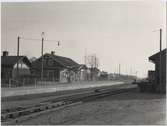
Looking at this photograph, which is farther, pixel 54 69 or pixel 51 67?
pixel 51 67

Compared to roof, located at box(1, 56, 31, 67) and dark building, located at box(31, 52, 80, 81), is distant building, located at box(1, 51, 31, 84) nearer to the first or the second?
roof, located at box(1, 56, 31, 67)

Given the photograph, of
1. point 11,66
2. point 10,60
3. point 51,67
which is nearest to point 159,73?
point 11,66

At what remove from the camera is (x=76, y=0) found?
10.8 meters

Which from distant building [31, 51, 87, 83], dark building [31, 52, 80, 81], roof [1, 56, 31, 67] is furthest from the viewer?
dark building [31, 52, 80, 81]

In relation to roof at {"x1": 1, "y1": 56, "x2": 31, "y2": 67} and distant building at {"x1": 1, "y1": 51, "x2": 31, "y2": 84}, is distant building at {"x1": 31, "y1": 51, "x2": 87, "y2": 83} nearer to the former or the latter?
distant building at {"x1": 1, "y1": 51, "x2": 31, "y2": 84}

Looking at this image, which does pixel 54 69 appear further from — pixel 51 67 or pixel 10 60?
pixel 10 60

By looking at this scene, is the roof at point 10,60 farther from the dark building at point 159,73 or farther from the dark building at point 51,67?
the dark building at point 159,73

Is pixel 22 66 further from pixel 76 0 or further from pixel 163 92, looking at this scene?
pixel 76 0

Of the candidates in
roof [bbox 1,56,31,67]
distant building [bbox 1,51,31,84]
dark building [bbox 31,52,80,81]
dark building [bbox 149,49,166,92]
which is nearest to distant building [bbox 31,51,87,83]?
dark building [bbox 31,52,80,81]

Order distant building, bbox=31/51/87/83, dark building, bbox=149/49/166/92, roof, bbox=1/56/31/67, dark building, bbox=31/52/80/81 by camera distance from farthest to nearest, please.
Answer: dark building, bbox=31/52/80/81, distant building, bbox=31/51/87/83, roof, bbox=1/56/31/67, dark building, bbox=149/49/166/92

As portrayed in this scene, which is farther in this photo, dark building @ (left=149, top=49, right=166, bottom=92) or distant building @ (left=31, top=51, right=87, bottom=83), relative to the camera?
distant building @ (left=31, top=51, right=87, bottom=83)

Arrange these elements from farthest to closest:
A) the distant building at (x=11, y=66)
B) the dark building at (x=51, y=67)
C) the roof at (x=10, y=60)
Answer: the dark building at (x=51, y=67)
the roof at (x=10, y=60)
the distant building at (x=11, y=66)

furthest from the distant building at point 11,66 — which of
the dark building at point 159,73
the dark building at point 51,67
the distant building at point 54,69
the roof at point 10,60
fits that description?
the dark building at point 159,73

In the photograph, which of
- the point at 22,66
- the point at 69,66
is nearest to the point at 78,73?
the point at 69,66
